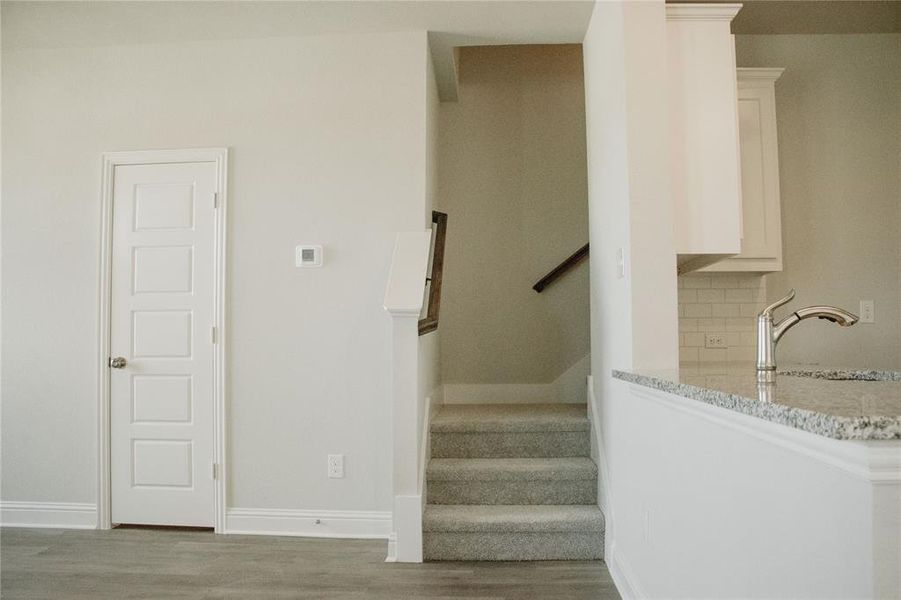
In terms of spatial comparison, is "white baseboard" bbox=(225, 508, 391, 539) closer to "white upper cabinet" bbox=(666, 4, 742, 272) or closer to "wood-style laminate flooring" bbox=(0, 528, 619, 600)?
"wood-style laminate flooring" bbox=(0, 528, 619, 600)

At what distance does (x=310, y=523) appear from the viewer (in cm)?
315

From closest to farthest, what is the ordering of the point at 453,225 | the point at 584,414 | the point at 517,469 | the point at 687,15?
the point at 687,15 → the point at 517,469 → the point at 584,414 → the point at 453,225

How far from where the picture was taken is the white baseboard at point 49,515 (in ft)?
10.9

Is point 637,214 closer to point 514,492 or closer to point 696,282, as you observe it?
point 696,282

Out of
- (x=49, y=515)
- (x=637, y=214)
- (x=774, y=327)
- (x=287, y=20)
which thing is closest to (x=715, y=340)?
(x=637, y=214)

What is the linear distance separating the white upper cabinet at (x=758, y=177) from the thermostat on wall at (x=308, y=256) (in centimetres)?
217

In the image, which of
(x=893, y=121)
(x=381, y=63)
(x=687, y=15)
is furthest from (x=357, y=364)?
(x=893, y=121)

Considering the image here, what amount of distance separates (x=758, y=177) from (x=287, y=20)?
274cm

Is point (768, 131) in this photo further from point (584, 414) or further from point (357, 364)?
point (357, 364)

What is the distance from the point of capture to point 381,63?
10.7ft

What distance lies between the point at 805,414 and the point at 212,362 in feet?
9.98

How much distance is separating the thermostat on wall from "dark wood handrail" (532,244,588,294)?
65.8 inches

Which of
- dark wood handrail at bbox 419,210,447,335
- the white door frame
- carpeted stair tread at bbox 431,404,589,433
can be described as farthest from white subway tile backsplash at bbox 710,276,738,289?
the white door frame

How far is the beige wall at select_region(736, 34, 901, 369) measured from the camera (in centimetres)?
345
